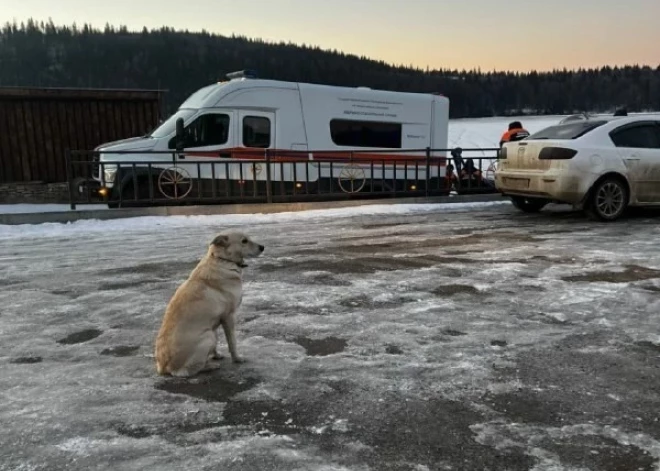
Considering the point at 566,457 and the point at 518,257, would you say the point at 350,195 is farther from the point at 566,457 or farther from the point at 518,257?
the point at 566,457

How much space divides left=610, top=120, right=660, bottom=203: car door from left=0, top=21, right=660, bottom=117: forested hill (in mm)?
69761

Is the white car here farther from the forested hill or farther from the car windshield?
the forested hill

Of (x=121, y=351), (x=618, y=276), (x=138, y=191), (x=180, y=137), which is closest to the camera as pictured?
(x=121, y=351)

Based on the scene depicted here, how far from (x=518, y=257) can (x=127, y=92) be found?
14771 mm

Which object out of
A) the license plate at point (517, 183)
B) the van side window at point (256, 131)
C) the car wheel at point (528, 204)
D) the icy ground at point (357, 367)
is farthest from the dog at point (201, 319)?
the van side window at point (256, 131)

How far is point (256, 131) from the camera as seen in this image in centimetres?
1333

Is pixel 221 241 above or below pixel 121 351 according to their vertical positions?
above

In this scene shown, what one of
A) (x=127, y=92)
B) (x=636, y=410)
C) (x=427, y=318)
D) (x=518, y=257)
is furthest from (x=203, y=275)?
(x=127, y=92)

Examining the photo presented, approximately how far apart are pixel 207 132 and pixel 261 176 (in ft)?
5.54

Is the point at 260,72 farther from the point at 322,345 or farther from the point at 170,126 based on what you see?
the point at 322,345

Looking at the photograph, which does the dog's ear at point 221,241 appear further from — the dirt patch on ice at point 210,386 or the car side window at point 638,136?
the car side window at point 638,136

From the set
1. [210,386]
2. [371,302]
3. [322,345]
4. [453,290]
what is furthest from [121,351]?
[453,290]

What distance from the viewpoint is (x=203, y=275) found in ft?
11.5

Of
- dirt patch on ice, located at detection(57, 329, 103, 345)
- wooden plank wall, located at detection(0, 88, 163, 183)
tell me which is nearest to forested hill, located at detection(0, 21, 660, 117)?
wooden plank wall, located at detection(0, 88, 163, 183)
